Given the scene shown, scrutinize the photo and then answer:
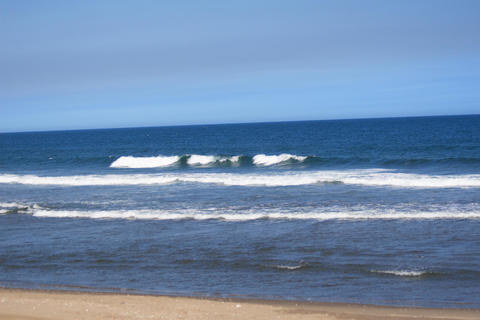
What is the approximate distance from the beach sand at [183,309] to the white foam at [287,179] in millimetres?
14744

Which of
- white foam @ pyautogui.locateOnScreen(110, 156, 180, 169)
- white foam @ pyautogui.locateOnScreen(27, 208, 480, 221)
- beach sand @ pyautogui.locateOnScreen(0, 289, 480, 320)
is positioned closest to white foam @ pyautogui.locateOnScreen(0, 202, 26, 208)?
white foam @ pyautogui.locateOnScreen(27, 208, 480, 221)

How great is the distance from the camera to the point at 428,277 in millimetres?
9844

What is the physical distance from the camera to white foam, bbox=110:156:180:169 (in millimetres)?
38844

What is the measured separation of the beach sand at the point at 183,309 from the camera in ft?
26.0

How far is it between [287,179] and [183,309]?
17.9 m

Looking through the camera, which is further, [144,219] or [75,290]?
[144,219]

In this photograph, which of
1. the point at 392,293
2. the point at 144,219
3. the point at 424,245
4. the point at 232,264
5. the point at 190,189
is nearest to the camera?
the point at 392,293

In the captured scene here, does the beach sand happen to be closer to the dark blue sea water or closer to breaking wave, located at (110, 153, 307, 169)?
the dark blue sea water

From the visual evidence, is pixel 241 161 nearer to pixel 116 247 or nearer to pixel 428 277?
pixel 116 247

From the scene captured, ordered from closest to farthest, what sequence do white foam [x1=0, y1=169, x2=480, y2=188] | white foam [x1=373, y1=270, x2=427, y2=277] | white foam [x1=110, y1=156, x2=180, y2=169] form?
white foam [x1=373, y1=270, x2=427, y2=277] < white foam [x1=0, y1=169, x2=480, y2=188] < white foam [x1=110, y1=156, x2=180, y2=169]

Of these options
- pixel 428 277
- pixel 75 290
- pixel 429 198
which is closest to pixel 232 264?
pixel 75 290

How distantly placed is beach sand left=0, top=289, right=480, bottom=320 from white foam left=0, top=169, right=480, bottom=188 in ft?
48.4

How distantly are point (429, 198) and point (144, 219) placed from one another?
10.3 meters

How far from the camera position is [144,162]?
40.5 meters
